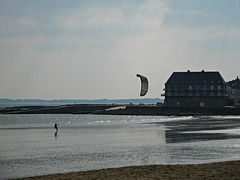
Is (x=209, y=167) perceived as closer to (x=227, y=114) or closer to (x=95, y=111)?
(x=227, y=114)

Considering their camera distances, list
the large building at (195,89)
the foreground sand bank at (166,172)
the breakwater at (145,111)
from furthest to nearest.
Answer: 1. the large building at (195,89)
2. the breakwater at (145,111)
3. the foreground sand bank at (166,172)

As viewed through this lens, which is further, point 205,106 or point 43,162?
point 205,106

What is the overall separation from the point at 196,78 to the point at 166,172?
127 meters

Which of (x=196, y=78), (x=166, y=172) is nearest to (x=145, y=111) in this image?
(x=196, y=78)

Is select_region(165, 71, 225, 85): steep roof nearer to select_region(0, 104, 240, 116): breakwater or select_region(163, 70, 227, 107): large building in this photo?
select_region(163, 70, 227, 107): large building

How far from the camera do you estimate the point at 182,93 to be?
5792 inches

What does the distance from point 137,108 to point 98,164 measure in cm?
11106

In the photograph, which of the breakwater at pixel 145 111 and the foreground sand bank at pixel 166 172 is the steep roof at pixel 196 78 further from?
the foreground sand bank at pixel 166 172

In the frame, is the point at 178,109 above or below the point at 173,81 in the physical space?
below

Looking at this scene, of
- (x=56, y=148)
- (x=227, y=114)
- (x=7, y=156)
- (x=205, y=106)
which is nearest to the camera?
(x=7, y=156)

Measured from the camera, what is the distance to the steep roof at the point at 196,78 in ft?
481

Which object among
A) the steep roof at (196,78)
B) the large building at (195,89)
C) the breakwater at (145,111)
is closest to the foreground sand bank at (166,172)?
the breakwater at (145,111)

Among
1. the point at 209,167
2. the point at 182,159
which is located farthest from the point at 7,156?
the point at 209,167

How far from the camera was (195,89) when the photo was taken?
480ft
